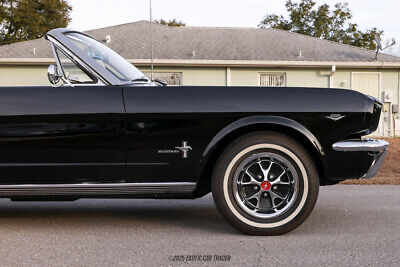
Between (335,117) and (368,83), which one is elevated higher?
(335,117)

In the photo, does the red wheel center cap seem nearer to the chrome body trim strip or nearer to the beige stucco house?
the chrome body trim strip

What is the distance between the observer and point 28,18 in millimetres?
29344

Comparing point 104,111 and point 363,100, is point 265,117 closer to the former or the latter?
point 363,100

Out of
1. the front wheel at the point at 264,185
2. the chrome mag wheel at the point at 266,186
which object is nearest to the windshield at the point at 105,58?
the front wheel at the point at 264,185

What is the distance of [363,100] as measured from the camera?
12.5ft

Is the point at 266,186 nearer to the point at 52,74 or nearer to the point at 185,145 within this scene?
the point at 185,145

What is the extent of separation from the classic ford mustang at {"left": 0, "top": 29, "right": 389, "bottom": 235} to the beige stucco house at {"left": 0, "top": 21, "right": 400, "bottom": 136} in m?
13.0

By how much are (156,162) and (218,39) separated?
52.2ft

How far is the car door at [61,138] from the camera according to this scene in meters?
3.72

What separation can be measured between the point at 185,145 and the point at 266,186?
71 centimetres

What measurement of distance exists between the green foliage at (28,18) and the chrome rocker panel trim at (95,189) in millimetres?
→ 27374

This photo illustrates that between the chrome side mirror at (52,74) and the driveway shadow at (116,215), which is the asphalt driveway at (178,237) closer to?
the driveway shadow at (116,215)

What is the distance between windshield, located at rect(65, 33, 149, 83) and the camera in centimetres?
417

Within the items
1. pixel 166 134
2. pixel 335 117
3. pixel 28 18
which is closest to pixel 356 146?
pixel 335 117
